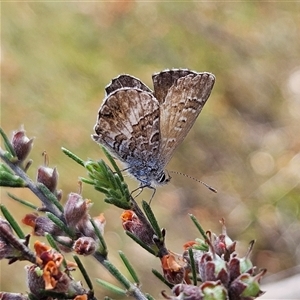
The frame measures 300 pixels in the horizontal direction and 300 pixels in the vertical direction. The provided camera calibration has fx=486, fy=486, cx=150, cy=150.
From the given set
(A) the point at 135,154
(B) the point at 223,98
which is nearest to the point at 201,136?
(B) the point at 223,98

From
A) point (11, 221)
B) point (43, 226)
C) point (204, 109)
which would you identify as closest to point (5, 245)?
point (11, 221)

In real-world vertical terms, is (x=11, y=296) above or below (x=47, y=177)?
below

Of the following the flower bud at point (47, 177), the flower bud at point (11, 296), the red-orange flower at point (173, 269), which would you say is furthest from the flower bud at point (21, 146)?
the red-orange flower at point (173, 269)

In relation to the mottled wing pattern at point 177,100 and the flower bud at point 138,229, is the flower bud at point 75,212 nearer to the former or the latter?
the flower bud at point 138,229

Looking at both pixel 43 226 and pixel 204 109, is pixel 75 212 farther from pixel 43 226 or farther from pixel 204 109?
pixel 204 109

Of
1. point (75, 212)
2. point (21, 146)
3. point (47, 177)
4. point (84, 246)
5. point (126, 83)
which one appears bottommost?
point (84, 246)

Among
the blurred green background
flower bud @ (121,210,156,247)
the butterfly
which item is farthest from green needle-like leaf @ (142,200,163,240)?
the blurred green background
